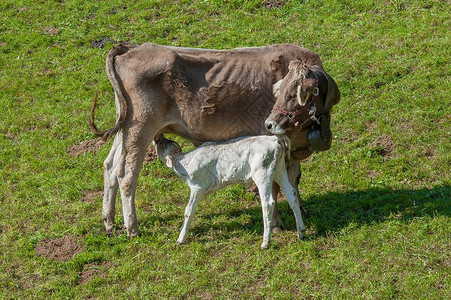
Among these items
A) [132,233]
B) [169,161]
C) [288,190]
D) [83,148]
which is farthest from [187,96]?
[83,148]

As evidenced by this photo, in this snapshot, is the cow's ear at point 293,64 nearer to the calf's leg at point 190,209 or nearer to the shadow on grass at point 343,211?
the calf's leg at point 190,209

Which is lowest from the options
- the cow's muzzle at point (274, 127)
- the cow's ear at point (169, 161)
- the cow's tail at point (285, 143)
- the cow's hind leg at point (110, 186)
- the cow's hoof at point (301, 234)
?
the cow's hoof at point (301, 234)

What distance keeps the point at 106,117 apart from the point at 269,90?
5.04 metres

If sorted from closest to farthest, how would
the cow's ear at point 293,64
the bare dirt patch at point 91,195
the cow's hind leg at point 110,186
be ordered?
the cow's ear at point 293,64 → the cow's hind leg at point 110,186 → the bare dirt patch at point 91,195

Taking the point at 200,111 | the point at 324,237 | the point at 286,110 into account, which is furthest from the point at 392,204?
the point at 200,111

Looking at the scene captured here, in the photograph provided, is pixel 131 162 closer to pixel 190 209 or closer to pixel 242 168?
pixel 190 209

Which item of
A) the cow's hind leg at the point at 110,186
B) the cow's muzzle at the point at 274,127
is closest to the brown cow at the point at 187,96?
the cow's hind leg at the point at 110,186

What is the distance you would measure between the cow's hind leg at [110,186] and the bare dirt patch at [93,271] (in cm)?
82

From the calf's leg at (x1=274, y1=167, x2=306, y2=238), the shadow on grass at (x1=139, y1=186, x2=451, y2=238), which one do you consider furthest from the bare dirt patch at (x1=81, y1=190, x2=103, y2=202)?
the calf's leg at (x1=274, y1=167, x2=306, y2=238)

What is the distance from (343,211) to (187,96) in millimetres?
2910

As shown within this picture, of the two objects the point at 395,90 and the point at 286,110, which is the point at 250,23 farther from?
the point at 286,110

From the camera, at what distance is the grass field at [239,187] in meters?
8.80

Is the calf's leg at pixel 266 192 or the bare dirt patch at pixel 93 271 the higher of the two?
the calf's leg at pixel 266 192

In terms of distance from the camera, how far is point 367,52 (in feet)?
47.3
